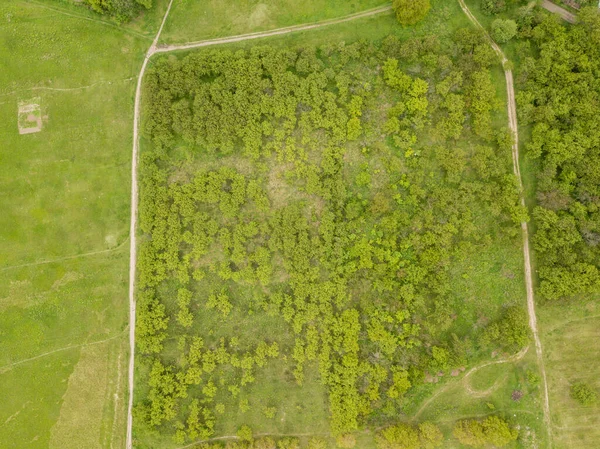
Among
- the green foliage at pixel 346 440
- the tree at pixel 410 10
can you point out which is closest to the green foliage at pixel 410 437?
the green foliage at pixel 346 440

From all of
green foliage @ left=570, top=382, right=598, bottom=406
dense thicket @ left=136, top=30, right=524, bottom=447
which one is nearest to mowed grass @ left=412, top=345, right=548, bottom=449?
dense thicket @ left=136, top=30, right=524, bottom=447

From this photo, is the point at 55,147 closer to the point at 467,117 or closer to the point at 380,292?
the point at 380,292

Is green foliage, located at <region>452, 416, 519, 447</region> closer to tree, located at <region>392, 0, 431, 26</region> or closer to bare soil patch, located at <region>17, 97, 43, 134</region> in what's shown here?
tree, located at <region>392, 0, 431, 26</region>

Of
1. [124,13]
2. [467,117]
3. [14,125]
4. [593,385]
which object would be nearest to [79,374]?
[14,125]

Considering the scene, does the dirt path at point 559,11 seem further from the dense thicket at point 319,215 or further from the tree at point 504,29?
the dense thicket at point 319,215

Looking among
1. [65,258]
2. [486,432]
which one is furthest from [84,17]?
[486,432]

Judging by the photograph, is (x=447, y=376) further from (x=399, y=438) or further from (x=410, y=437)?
(x=399, y=438)
